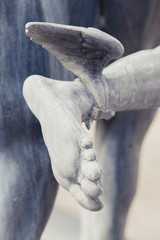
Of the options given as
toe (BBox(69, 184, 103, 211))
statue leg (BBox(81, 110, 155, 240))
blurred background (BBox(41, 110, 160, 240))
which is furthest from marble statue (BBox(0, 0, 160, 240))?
blurred background (BBox(41, 110, 160, 240))

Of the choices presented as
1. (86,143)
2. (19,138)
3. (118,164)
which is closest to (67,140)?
(86,143)

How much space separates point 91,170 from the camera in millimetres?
403

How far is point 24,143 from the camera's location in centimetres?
55

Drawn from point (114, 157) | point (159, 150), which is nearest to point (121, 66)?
point (114, 157)

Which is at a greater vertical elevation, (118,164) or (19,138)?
(19,138)

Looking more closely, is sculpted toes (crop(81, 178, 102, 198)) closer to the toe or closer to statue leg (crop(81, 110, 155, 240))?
the toe

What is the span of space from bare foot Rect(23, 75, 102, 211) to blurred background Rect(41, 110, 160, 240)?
71cm

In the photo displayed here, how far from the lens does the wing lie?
1.46 ft

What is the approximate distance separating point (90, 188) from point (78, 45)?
131 millimetres

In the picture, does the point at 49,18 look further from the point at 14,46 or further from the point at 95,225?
the point at 95,225

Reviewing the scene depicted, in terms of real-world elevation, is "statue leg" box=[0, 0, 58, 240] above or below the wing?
below

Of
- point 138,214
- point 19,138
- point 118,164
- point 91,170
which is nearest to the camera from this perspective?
point 91,170

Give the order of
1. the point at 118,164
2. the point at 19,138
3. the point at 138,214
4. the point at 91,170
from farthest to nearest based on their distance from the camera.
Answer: the point at 138,214
the point at 118,164
the point at 19,138
the point at 91,170

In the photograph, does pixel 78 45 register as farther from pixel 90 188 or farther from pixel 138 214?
pixel 138 214
